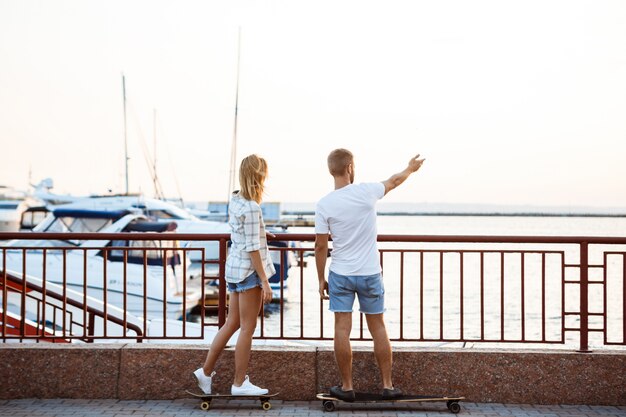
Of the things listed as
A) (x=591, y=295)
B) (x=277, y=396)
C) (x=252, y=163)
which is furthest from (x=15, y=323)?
(x=591, y=295)

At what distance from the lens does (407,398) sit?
6.85 metres

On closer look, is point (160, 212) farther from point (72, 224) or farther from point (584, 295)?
point (584, 295)

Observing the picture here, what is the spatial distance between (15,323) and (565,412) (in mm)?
8089

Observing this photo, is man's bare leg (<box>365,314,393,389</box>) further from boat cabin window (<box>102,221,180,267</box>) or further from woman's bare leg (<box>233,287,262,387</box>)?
boat cabin window (<box>102,221,180,267</box>)

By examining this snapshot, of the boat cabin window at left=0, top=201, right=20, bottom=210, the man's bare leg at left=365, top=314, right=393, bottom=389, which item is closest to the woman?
the man's bare leg at left=365, top=314, right=393, bottom=389

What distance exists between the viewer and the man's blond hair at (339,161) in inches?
260

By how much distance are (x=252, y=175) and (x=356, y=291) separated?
1.28 meters

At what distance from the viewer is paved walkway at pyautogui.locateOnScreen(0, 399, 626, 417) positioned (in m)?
6.87

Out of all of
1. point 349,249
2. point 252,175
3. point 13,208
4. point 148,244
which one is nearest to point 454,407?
point 349,249

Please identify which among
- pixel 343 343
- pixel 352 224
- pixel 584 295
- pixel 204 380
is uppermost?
pixel 352 224

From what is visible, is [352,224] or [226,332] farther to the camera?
[226,332]

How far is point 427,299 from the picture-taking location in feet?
122

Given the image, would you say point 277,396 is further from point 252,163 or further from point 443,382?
point 252,163

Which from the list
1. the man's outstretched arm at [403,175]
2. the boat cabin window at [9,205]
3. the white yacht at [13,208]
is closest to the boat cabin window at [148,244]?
the man's outstretched arm at [403,175]
